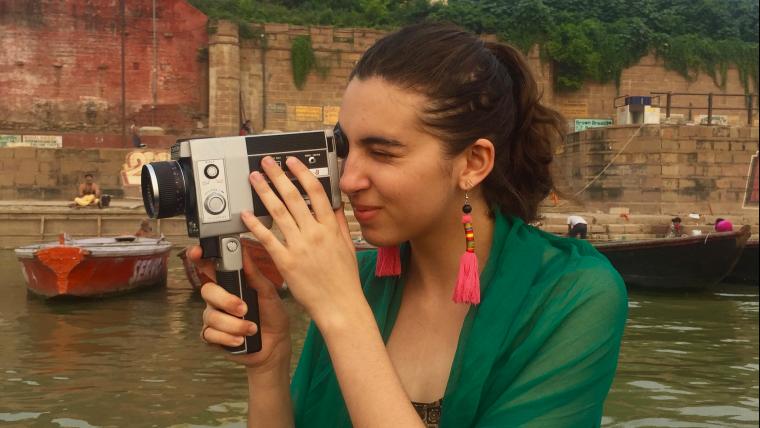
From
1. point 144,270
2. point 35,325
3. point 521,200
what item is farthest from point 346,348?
point 144,270

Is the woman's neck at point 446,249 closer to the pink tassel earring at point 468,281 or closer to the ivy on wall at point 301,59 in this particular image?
the pink tassel earring at point 468,281

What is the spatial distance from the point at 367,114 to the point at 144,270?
10.5 metres

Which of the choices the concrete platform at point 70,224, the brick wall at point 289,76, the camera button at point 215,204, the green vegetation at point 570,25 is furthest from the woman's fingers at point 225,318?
the green vegetation at point 570,25

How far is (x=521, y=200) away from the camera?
1576mm

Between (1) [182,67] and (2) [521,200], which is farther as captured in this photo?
(1) [182,67]

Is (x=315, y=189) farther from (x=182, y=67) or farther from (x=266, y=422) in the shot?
(x=182, y=67)

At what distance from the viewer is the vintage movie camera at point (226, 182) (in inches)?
51.2

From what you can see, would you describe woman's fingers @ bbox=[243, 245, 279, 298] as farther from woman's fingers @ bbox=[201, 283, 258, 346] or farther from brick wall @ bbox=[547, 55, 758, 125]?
brick wall @ bbox=[547, 55, 758, 125]

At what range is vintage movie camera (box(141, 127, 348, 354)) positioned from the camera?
4.26 ft

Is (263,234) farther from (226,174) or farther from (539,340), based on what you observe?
(539,340)

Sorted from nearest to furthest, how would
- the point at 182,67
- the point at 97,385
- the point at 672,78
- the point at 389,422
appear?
the point at 389,422 < the point at 97,385 < the point at 182,67 < the point at 672,78

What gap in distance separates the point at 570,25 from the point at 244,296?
2975cm

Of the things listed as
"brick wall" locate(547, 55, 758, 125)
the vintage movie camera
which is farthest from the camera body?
"brick wall" locate(547, 55, 758, 125)

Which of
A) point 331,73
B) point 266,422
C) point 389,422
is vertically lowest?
point 266,422
